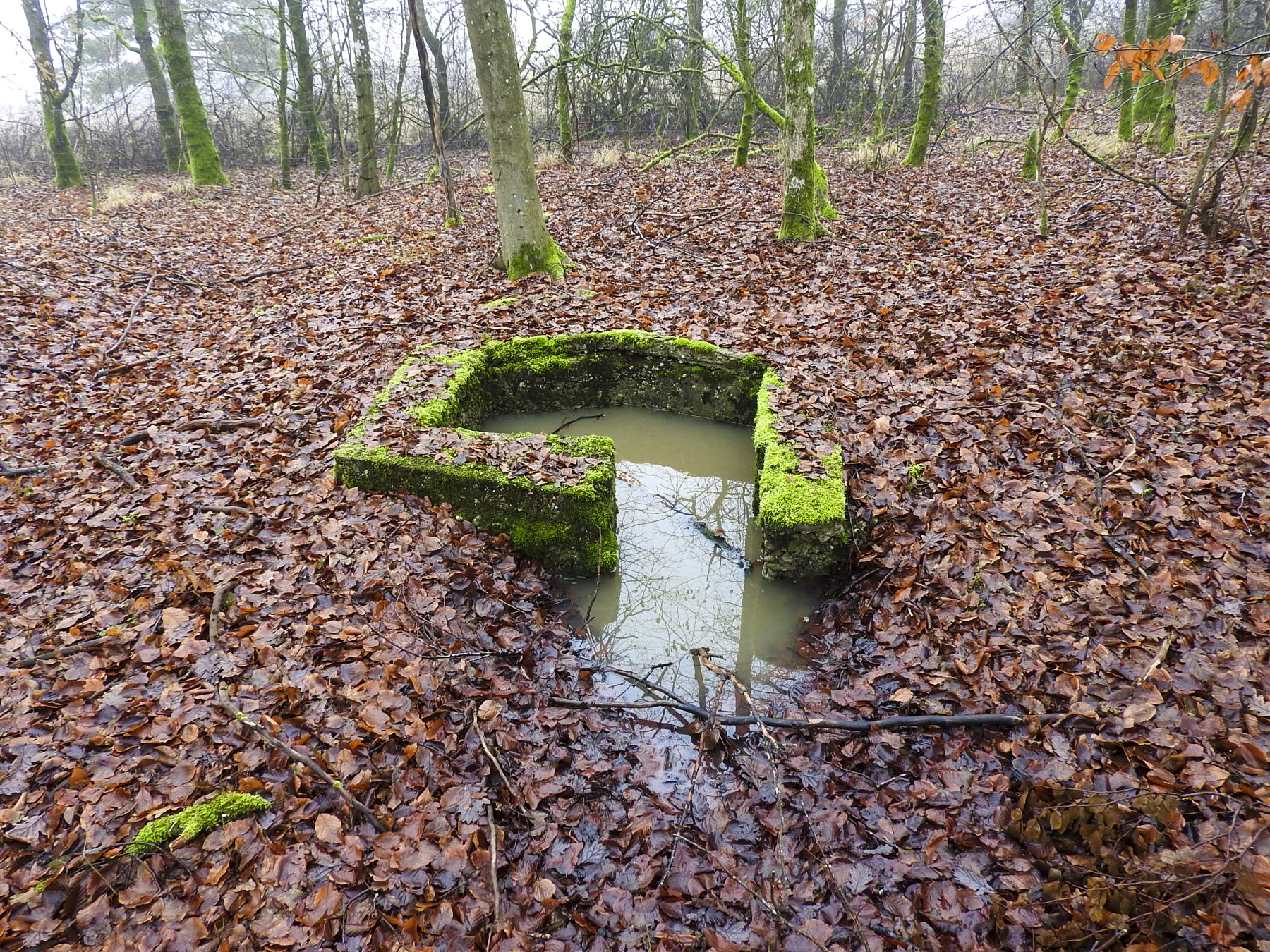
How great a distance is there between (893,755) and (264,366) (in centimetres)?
628

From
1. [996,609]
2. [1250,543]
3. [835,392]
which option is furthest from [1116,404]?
[996,609]

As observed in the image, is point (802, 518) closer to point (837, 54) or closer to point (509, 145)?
point (509, 145)

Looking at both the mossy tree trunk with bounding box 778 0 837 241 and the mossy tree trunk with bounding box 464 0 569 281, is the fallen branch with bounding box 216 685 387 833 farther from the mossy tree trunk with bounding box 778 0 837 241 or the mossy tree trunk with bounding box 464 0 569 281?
the mossy tree trunk with bounding box 778 0 837 241

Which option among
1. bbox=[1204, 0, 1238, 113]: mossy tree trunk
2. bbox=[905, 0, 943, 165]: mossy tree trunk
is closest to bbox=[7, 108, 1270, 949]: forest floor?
bbox=[1204, 0, 1238, 113]: mossy tree trunk

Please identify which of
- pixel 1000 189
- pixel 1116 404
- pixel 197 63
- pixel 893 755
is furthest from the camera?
pixel 197 63

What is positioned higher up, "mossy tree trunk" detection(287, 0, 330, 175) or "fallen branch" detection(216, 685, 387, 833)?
"mossy tree trunk" detection(287, 0, 330, 175)

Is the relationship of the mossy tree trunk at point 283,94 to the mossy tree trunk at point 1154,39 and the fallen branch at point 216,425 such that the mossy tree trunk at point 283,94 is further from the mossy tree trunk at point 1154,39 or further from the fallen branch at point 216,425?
the mossy tree trunk at point 1154,39

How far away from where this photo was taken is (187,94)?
14047 mm

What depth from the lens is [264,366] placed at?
638cm

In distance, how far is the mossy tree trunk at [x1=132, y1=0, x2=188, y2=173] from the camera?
1573cm

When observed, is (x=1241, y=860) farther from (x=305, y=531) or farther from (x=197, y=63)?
(x=197, y=63)

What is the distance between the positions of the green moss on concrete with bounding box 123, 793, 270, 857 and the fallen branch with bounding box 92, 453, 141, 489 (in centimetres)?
299

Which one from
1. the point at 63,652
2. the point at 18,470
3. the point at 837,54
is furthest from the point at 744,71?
the point at 63,652

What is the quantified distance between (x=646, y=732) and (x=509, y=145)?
21.5 feet
